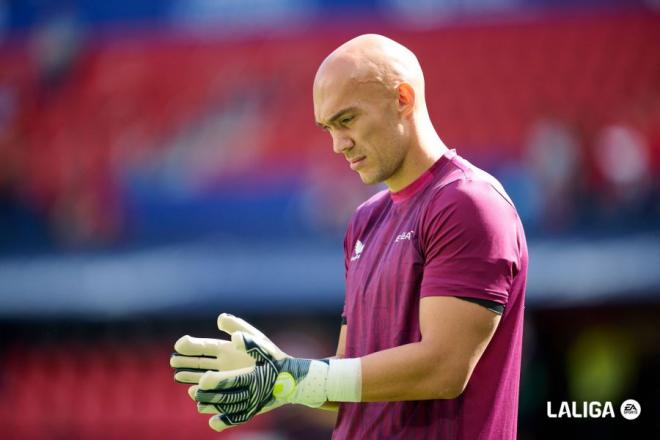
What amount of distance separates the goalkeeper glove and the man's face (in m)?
0.52

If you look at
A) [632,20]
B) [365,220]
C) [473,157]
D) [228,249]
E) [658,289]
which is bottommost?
[365,220]

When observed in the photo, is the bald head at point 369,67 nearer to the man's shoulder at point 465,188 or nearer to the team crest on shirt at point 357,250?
the man's shoulder at point 465,188

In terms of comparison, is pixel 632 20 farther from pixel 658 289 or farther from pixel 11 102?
pixel 11 102

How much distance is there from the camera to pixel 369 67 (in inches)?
95.0

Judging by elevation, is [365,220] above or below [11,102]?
below

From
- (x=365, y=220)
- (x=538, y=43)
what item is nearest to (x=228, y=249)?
(x=538, y=43)

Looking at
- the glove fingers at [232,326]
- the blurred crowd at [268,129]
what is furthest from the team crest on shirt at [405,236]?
the blurred crowd at [268,129]

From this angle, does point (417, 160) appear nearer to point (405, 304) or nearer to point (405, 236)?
point (405, 236)

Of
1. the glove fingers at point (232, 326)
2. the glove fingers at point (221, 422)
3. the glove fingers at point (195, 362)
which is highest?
the glove fingers at point (232, 326)

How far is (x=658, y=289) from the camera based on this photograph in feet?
22.6

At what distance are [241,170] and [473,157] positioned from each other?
216 centimetres

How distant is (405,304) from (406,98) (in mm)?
536

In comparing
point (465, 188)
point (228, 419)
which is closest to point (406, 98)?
point (465, 188)

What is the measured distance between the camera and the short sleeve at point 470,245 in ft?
6.98
